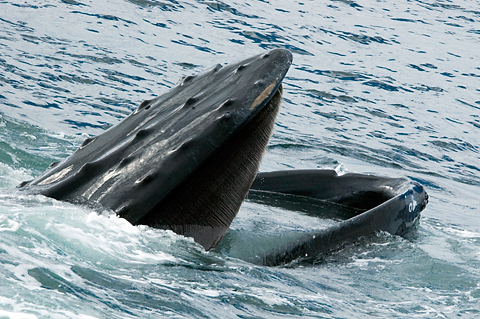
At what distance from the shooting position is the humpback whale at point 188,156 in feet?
17.2

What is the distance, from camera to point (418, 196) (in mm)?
7559

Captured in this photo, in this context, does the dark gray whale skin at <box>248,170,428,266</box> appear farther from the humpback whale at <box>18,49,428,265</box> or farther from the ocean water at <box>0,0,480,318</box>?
the humpback whale at <box>18,49,428,265</box>

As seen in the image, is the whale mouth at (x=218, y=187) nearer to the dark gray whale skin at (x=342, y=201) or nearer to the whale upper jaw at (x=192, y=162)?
the whale upper jaw at (x=192, y=162)

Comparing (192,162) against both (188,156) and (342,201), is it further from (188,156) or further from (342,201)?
(342,201)

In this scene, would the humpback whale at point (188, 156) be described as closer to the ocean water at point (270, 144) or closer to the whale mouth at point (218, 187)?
the whale mouth at point (218, 187)

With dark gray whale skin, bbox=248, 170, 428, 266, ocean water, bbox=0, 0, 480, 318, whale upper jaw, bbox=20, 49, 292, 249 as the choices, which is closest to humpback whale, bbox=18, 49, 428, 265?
whale upper jaw, bbox=20, 49, 292, 249

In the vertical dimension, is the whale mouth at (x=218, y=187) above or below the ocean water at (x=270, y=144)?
above

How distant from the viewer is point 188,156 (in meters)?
5.25

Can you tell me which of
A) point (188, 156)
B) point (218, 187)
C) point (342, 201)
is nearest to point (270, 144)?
point (342, 201)

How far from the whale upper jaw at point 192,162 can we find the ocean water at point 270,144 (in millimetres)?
171

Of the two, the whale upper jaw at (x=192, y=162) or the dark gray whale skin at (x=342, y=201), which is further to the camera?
the dark gray whale skin at (x=342, y=201)

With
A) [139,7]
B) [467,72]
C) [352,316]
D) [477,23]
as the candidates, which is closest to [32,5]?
[139,7]

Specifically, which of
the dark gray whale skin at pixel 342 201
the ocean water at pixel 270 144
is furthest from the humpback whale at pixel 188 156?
the dark gray whale skin at pixel 342 201

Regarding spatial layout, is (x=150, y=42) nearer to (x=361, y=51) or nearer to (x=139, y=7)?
(x=139, y=7)
